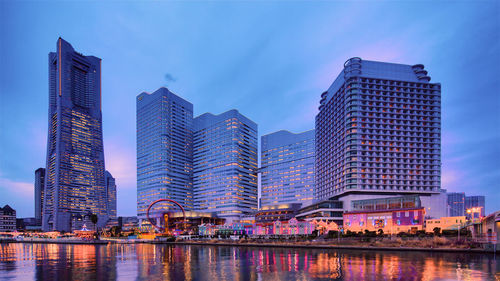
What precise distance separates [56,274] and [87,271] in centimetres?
446

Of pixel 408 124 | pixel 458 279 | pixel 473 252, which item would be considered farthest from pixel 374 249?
pixel 408 124

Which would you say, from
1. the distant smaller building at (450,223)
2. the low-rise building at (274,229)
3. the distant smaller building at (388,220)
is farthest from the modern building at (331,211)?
the distant smaller building at (450,223)

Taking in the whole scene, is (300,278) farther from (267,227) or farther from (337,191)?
(337,191)

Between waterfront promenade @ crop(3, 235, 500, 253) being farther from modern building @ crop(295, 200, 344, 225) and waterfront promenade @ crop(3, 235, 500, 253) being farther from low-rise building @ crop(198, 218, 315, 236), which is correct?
modern building @ crop(295, 200, 344, 225)

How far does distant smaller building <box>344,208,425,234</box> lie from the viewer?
335ft

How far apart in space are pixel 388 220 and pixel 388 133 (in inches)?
1741

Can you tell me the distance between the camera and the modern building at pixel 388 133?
137 m

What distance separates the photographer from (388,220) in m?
112

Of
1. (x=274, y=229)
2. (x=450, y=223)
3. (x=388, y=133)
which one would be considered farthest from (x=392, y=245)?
(x=388, y=133)

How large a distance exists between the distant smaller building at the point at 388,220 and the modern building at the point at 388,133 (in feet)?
42.0

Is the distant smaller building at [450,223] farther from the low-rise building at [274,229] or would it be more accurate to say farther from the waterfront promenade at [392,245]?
the low-rise building at [274,229]

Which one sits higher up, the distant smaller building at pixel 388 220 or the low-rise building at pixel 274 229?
the distant smaller building at pixel 388 220

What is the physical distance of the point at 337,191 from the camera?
14800 centimetres

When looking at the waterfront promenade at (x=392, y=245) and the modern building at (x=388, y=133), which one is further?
the modern building at (x=388, y=133)
